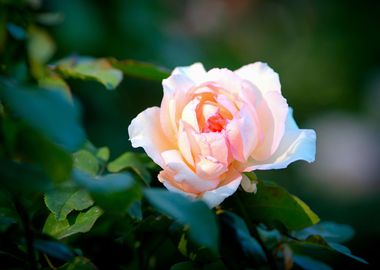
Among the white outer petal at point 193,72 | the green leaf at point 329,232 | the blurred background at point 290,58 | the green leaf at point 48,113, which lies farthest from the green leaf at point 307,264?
the blurred background at point 290,58

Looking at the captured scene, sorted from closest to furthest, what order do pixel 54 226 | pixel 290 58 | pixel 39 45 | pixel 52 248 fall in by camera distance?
pixel 52 248 < pixel 54 226 < pixel 39 45 < pixel 290 58

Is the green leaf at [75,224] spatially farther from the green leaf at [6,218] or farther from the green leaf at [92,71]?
the green leaf at [92,71]

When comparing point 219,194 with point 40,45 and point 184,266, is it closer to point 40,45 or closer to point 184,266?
point 184,266

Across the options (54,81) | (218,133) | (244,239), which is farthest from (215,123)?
(54,81)

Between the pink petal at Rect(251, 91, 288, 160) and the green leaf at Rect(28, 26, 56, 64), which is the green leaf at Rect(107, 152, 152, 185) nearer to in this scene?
the pink petal at Rect(251, 91, 288, 160)

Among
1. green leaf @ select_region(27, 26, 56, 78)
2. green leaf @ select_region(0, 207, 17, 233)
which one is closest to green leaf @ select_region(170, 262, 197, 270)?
green leaf @ select_region(0, 207, 17, 233)

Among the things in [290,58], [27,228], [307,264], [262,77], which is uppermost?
[262,77]
